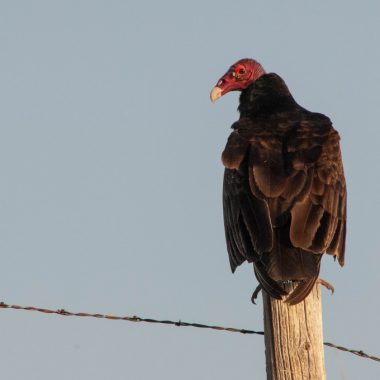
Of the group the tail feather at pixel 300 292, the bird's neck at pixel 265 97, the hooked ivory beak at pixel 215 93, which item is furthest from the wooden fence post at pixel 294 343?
the hooked ivory beak at pixel 215 93

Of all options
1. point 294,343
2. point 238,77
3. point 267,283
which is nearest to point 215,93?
point 238,77

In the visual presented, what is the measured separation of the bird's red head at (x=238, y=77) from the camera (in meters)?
7.02

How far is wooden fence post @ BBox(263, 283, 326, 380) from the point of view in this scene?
380 centimetres

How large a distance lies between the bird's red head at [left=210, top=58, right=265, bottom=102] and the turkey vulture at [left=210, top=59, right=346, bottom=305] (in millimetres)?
1128

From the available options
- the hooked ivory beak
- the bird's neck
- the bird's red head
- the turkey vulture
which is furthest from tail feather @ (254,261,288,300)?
the bird's red head

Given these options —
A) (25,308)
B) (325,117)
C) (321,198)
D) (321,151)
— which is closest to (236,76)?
(325,117)

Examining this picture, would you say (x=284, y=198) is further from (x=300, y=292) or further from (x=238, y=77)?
(x=238, y=77)

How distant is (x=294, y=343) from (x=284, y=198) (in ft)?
3.48

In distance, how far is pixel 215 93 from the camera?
22.8 ft

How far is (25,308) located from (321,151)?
6.23 feet

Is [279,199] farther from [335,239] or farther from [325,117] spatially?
[325,117]

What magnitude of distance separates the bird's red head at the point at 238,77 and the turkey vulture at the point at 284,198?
1.13 metres

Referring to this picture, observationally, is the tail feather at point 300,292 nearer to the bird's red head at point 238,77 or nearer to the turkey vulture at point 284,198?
the turkey vulture at point 284,198

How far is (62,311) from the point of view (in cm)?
450
